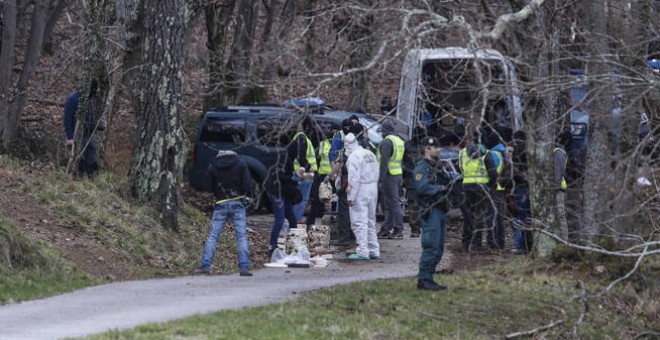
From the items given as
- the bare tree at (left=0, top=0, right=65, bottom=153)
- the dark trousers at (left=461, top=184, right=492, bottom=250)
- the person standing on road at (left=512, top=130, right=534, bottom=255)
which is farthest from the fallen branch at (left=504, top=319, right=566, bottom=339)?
the bare tree at (left=0, top=0, right=65, bottom=153)

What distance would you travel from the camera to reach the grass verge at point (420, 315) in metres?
11.6

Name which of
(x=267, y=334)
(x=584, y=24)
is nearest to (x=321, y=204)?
(x=584, y=24)

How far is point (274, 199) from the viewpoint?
18109mm

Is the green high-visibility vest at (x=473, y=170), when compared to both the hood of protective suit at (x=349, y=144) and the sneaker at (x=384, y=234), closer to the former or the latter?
the hood of protective suit at (x=349, y=144)

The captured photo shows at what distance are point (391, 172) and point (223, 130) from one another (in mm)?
5200

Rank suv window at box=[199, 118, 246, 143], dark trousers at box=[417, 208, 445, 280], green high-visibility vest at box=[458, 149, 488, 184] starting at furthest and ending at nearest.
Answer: suv window at box=[199, 118, 246, 143]
green high-visibility vest at box=[458, 149, 488, 184]
dark trousers at box=[417, 208, 445, 280]

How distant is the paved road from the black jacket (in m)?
1.12

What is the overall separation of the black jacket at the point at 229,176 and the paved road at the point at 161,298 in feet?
3.67

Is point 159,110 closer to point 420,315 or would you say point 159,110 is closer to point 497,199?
point 497,199

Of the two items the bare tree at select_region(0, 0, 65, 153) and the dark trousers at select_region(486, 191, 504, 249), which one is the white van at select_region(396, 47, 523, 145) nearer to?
the dark trousers at select_region(486, 191, 504, 249)

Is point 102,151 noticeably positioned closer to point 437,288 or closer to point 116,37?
point 116,37

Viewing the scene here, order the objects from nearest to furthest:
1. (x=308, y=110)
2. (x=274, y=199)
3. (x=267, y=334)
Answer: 1. (x=267, y=334)
2. (x=308, y=110)
3. (x=274, y=199)

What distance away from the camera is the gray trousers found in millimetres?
20406

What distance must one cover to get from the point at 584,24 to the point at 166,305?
267 inches
